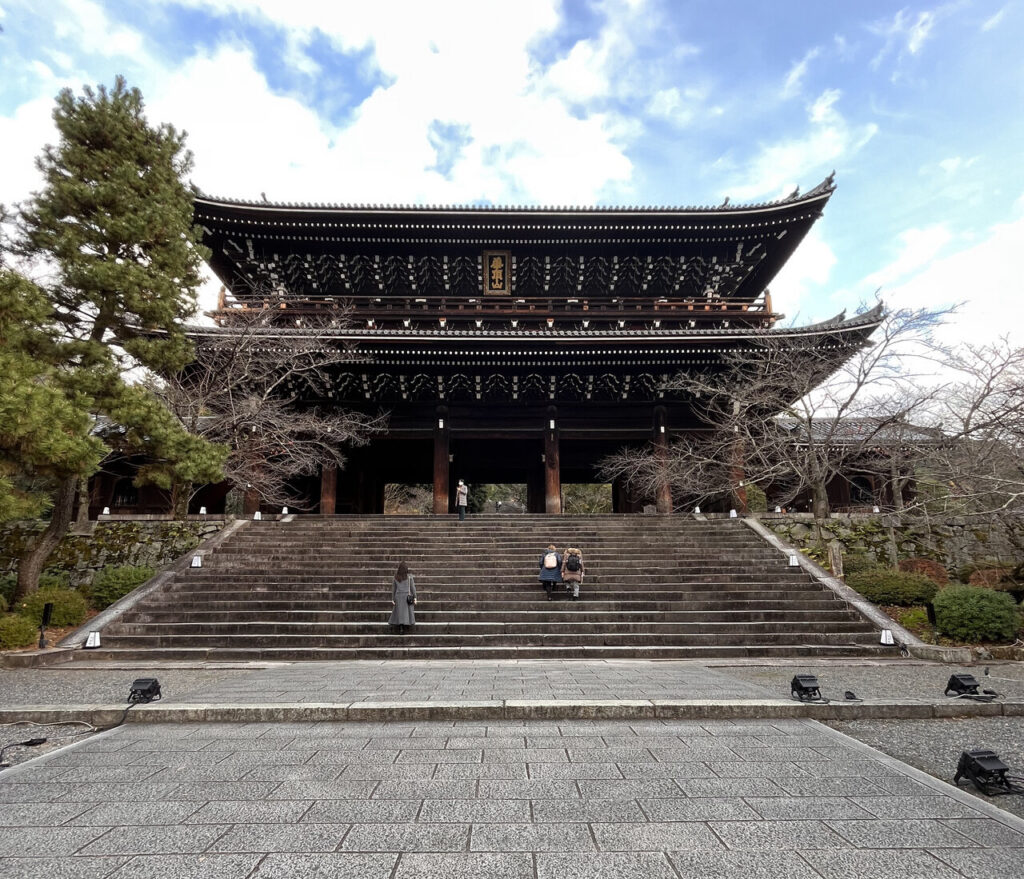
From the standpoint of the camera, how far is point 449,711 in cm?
529

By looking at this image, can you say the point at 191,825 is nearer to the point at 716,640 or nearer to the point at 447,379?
the point at 716,640

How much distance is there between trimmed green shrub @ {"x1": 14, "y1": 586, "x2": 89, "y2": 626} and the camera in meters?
9.45

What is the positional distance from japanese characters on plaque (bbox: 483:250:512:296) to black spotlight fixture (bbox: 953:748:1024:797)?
1758cm

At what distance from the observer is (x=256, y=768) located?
3.97 m

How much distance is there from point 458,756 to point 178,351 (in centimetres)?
1102

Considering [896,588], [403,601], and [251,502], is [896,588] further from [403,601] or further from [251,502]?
[251,502]

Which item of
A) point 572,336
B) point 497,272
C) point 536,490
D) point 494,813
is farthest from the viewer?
point 536,490

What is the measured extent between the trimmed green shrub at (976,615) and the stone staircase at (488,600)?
125 cm

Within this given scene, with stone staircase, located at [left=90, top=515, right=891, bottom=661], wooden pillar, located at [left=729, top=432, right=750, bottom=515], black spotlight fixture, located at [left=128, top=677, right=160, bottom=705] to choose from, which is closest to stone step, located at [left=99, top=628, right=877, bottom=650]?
stone staircase, located at [left=90, top=515, right=891, bottom=661]

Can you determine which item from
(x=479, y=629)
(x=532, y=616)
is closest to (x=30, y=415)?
(x=479, y=629)

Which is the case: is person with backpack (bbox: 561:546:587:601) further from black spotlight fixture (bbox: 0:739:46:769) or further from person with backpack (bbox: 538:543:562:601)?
black spotlight fixture (bbox: 0:739:46:769)

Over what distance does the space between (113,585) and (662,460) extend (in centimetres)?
1461

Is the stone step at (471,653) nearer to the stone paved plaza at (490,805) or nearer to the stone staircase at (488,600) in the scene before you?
the stone staircase at (488,600)

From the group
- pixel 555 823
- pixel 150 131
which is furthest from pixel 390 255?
pixel 555 823
